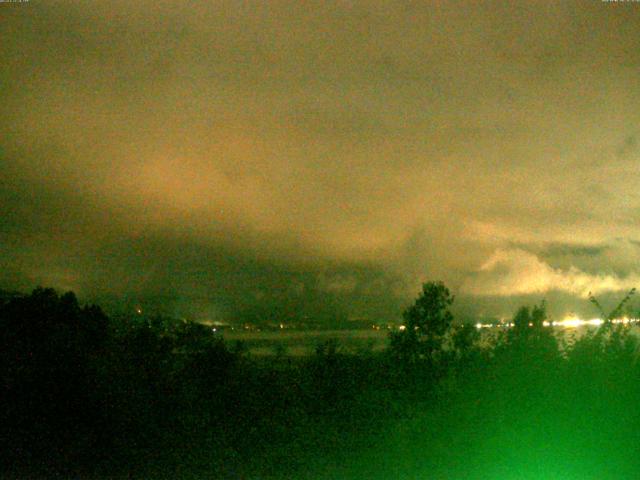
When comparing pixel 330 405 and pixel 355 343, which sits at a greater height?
pixel 355 343

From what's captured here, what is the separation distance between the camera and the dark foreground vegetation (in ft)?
34.2

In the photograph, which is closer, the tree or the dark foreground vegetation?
the dark foreground vegetation

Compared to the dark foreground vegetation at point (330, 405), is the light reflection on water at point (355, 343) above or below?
above

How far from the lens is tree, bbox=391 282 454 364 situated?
1391 centimetres

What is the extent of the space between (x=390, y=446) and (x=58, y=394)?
5.89 meters

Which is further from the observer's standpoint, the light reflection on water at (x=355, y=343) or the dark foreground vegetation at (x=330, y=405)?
the light reflection on water at (x=355, y=343)

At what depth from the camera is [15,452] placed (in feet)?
37.5

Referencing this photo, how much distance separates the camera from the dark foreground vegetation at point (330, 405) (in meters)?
10.4

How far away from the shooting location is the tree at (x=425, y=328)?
13.9 meters

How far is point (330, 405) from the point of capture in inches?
487

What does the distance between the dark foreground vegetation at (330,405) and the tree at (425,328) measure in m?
0.03

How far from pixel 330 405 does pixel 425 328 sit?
2.79 metres

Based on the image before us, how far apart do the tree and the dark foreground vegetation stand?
27 millimetres

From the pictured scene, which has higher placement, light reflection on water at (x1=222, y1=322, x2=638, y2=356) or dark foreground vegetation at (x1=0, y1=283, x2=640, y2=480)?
light reflection on water at (x1=222, y1=322, x2=638, y2=356)
